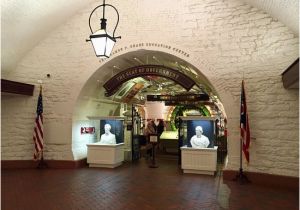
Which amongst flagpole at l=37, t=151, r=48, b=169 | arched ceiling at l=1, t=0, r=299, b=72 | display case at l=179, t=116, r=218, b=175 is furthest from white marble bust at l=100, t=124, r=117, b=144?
arched ceiling at l=1, t=0, r=299, b=72

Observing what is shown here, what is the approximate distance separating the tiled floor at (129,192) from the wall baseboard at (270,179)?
1.23 feet

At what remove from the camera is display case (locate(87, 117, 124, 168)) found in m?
9.66

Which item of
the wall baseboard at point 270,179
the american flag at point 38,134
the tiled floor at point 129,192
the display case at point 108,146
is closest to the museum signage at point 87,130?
the display case at point 108,146

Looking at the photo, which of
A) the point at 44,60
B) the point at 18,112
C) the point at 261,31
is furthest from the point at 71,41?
the point at 261,31

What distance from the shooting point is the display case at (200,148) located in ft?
28.2

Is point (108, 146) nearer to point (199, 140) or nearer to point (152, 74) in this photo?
point (152, 74)

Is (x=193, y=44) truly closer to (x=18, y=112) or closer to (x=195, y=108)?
(x=18, y=112)

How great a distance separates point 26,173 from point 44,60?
3.86 m

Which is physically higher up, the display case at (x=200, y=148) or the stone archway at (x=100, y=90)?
the stone archway at (x=100, y=90)

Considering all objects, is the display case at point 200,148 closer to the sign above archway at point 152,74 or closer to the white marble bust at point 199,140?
the white marble bust at point 199,140

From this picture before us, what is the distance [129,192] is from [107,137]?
369 cm

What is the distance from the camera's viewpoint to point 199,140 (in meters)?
8.89

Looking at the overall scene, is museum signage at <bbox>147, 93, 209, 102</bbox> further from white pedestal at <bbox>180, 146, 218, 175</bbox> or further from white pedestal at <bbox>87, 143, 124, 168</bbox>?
white pedestal at <bbox>87, 143, 124, 168</bbox>

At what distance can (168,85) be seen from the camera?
52.6 feet
